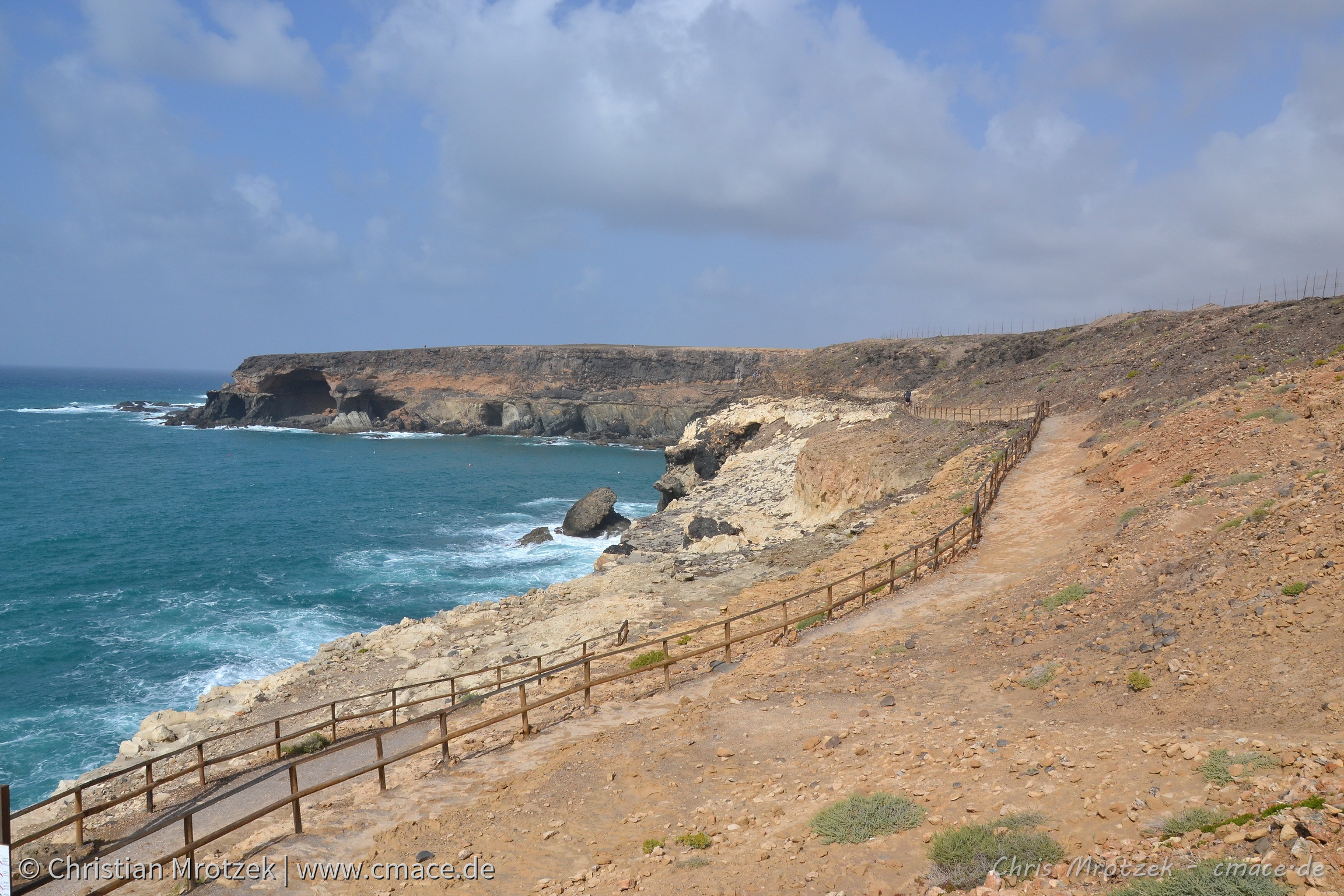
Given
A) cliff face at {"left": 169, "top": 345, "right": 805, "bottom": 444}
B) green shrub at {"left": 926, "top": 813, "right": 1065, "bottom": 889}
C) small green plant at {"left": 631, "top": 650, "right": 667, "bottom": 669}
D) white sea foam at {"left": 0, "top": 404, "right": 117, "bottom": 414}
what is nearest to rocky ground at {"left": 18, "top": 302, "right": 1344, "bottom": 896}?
green shrub at {"left": 926, "top": 813, "right": 1065, "bottom": 889}

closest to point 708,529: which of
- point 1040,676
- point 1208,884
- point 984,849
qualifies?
point 1040,676

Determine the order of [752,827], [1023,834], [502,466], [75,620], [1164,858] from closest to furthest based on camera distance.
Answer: [1164,858] < [1023,834] < [752,827] < [75,620] < [502,466]

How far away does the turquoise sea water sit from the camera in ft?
83.3

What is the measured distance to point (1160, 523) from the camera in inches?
582

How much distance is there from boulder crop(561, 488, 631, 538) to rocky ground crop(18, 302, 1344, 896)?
22.4 metres

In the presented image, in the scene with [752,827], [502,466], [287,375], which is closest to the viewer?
[752,827]

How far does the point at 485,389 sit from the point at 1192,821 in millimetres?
107544

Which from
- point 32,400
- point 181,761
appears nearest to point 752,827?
point 181,761

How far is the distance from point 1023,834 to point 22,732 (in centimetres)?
2727

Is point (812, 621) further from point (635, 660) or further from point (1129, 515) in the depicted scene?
point (1129, 515)

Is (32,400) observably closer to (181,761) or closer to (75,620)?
(75,620)

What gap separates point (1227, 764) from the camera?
6902 millimetres

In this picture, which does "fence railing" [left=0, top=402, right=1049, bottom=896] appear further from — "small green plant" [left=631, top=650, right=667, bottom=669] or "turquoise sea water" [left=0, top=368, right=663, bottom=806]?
"turquoise sea water" [left=0, top=368, right=663, bottom=806]

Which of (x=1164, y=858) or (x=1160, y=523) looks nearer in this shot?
(x=1164, y=858)
